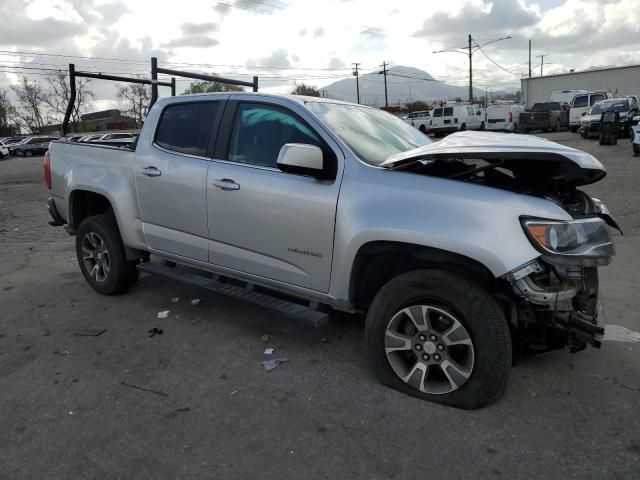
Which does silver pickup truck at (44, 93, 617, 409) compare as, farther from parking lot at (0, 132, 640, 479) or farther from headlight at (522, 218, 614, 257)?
parking lot at (0, 132, 640, 479)

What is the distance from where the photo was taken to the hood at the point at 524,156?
2.93 metres

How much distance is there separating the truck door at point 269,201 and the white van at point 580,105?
2816cm

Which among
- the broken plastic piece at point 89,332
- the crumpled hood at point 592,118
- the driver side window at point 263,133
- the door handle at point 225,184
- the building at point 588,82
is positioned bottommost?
the broken plastic piece at point 89,332

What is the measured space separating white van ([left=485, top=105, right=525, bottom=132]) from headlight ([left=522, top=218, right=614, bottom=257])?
30.3 metres

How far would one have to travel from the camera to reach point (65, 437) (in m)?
2.96

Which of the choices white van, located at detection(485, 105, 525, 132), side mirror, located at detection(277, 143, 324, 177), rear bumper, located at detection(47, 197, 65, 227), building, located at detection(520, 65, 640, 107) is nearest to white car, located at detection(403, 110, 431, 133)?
white van, located at detection(485, 105, 525, 132)

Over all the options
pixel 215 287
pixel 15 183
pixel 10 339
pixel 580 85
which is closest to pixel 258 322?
pixel 215 287

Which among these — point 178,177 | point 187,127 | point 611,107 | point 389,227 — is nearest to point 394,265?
point 389,227

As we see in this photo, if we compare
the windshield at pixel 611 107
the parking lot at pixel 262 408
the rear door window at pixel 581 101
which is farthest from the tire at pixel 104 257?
the rear door window at pixel 581 101

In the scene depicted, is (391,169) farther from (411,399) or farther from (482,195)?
(411,399)

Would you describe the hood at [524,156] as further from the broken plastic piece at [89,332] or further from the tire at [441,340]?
the broken plastic piece at [89,332]

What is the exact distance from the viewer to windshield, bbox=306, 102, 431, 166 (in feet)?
11.9

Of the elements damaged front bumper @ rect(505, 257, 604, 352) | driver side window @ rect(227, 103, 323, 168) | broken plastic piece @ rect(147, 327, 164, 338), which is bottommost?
broken plastic piece @ rect(147, 327, 164, 338)

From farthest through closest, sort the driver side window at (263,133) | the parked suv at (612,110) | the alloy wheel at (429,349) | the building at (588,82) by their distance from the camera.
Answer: the building at (588,82)
the parked suv at (612,110)
the driver side window at (263,133)
the alloy wheel at (429,349)
